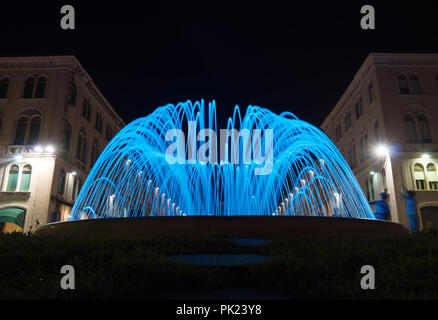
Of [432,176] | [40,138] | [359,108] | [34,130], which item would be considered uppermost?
[359,108]

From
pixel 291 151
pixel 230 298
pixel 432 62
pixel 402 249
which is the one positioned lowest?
pixel 230 298

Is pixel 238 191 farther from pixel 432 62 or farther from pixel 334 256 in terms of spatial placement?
pixel 432 62

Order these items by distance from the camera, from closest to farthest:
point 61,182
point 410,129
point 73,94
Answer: point 410,129 < point 61,182 < point 73,94

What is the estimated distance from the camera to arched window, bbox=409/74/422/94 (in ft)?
104

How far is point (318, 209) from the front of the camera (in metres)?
43.0

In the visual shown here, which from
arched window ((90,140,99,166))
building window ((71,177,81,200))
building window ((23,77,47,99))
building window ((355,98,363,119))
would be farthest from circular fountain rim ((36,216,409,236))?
arched window ((90,140,99,166))

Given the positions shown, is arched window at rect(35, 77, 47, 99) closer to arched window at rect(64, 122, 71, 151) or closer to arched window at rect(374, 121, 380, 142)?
arched window at rect(64, 122, 71, 151)

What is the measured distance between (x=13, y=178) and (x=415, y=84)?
3632 cm

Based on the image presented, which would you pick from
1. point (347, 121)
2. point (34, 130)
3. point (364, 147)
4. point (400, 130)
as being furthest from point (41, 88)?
point (347, 121)

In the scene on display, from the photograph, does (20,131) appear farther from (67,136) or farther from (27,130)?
(67,136)

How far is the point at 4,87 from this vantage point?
107 feet

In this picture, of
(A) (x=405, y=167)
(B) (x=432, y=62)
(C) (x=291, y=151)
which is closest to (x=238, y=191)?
(C) (x=291, y=151)

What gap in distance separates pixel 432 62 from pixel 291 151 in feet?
69.7

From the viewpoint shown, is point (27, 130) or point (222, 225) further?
point (27, 130)
